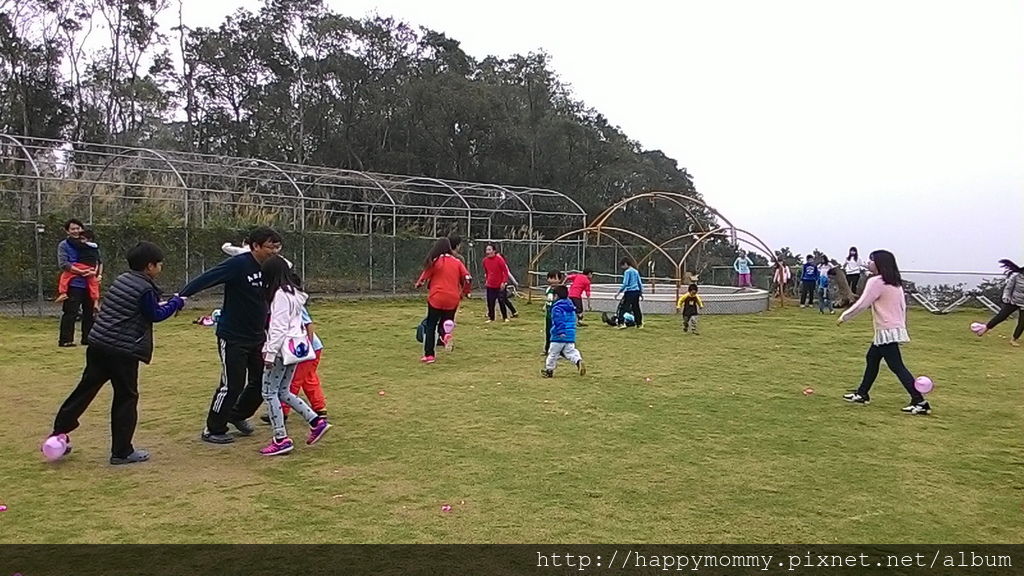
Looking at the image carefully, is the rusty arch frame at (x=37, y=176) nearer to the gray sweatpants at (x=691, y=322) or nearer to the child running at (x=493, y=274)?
the child running at (x=493, y=274)

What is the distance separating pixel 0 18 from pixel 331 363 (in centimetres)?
2842

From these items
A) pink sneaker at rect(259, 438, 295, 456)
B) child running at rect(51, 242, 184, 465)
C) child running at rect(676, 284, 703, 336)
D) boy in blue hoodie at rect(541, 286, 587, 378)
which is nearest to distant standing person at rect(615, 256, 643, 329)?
child running at rect(676, 284, 703, 336)

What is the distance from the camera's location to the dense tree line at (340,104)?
33.4 m

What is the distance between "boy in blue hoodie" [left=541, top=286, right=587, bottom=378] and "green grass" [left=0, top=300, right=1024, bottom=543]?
36 cm

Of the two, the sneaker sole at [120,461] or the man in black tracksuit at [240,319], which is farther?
the man in black tracksuit at [240,319]

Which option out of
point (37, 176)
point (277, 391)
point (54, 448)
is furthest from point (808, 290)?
point (54, 448)

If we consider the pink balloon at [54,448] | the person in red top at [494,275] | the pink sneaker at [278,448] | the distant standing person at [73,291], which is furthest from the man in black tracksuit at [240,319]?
the person in red top at [494,275]

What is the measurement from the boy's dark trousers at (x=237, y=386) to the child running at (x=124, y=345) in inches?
22.4

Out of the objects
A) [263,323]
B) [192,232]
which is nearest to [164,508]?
[263,323]

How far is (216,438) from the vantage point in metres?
5.80

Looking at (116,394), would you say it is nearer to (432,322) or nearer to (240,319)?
(240,319)

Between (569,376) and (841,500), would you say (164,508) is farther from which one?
(569,376)

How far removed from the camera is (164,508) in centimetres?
435

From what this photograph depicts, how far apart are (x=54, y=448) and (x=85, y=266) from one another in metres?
6.20
